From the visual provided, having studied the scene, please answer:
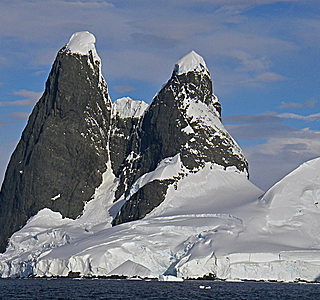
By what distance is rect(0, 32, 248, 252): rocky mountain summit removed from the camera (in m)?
130

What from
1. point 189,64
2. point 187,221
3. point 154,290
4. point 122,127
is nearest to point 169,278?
point 154,290

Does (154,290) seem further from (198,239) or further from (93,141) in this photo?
(93,141)

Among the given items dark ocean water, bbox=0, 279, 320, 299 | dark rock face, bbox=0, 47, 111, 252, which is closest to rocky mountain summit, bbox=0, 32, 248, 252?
dark rock face, bbox=0, 47, 111, 252

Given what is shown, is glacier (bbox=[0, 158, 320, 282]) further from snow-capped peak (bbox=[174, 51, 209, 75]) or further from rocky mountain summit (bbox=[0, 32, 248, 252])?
snow-capped peak (bbox=[174, 51, 209, 75])

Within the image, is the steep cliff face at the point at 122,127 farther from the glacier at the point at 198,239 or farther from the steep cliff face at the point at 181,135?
the glacier at the point at 198,239

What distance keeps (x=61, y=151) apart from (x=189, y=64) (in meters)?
35.3

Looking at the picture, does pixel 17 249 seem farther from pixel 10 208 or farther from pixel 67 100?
pixel 67 100

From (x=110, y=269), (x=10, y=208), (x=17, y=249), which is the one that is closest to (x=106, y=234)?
(x=110, y=269)

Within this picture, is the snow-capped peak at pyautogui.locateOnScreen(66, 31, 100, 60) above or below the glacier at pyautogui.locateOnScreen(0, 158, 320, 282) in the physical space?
above

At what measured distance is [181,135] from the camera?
424ft

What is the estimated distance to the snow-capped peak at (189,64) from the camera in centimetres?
13800

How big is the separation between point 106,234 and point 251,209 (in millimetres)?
26599

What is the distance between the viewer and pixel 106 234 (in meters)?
106

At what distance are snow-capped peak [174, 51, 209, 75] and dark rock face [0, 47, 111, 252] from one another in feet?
65.9
